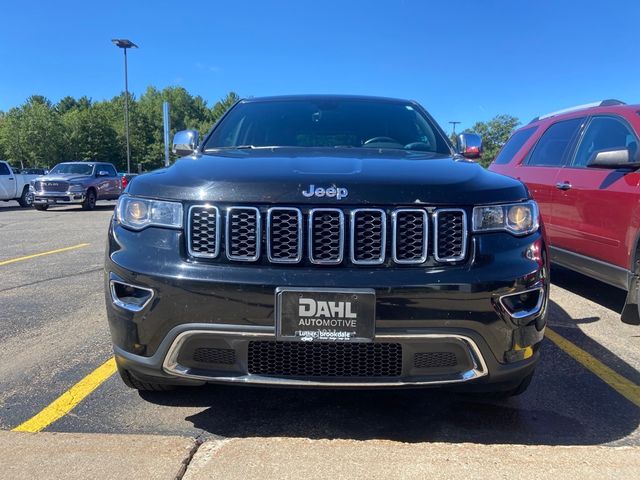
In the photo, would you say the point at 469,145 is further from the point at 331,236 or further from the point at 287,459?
the point at 287,459

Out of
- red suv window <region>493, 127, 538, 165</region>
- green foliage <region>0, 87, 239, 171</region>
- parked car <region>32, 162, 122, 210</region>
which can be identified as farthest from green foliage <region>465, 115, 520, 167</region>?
red suv window <region>493, 127, 538, 165</region>

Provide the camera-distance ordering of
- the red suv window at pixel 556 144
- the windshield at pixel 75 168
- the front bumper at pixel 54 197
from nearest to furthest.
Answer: the red suv window at pixel 556 144
the front bumper at pixel 54 197
the windshield at pixel 75 168

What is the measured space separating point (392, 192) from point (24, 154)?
60996 mm

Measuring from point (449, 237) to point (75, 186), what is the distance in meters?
18.1

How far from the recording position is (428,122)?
3865mm

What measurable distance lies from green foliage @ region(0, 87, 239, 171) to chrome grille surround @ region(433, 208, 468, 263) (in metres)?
44.8

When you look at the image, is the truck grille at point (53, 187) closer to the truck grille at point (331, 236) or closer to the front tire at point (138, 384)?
the front tire at point (138, 384)

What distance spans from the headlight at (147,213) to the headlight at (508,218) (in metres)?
1.30

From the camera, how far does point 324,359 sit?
7.35ft

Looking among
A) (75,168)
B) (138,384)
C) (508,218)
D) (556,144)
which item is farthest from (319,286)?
(75,168)

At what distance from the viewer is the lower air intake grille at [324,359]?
7.29 ft

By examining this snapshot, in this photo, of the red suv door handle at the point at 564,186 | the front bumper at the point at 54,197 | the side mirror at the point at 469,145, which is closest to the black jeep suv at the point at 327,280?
the side mirror at the point at 469,145

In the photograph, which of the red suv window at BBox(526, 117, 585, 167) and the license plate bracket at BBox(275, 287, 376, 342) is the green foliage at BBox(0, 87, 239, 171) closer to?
the red suv window at BBox(526, 117, 585, 167)

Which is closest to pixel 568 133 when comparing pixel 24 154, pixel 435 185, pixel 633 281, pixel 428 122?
pixel 633 281
